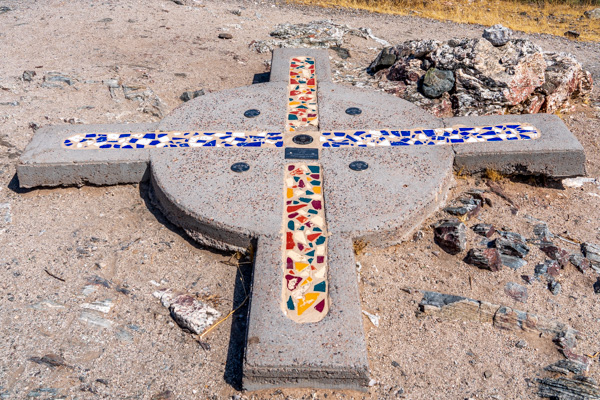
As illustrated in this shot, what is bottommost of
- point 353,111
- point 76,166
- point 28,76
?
point 28,76

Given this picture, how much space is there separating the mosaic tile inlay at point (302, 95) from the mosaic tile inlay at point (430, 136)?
0.32m

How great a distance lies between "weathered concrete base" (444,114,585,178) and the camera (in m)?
4.52

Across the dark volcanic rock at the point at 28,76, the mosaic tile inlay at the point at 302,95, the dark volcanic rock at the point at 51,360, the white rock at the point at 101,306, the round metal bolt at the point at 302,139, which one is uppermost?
the round metal bolt at the point at 302,139

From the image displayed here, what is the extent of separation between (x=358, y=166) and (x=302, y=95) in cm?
152

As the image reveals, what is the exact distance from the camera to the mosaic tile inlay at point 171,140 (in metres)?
4.69

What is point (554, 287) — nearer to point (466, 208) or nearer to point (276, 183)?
point (466, 208)

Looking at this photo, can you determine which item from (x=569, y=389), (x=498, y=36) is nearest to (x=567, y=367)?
(x=569, y=389)

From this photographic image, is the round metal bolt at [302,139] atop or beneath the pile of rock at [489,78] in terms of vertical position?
beneath

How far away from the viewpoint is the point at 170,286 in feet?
12.2

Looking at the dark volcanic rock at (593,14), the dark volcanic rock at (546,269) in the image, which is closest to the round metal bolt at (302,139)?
the dark volcanic rock at (546,269)

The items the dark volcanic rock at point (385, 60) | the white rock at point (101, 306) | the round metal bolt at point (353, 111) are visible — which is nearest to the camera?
the white rock at point (101, 306)

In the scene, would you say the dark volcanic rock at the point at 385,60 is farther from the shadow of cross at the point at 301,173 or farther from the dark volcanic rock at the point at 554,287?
the dark volcanic rock at the point at 554,287

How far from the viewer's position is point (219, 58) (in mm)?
7238

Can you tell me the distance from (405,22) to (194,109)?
5.71m
